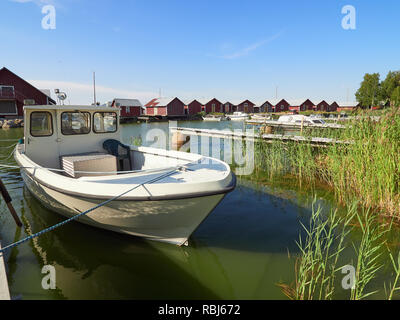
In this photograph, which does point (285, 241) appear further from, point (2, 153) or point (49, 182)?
point (2, 153)

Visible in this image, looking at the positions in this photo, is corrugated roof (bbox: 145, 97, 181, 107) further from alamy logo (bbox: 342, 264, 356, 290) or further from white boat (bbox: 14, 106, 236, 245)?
alamy logo (bbox: 342, 264, 356, 290)

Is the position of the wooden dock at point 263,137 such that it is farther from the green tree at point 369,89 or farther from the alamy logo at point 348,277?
the green tree at point 369,89

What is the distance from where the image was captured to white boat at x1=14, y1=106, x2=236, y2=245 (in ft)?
14.0

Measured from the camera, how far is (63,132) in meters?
6.89

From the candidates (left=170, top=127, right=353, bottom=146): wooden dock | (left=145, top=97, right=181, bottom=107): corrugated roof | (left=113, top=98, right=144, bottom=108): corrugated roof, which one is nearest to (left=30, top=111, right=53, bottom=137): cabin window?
(left=170, top=127, right=353, bottom=146): wooden dock

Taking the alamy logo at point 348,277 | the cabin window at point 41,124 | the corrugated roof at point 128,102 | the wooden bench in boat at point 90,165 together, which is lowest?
the alamy logo at point 348,277

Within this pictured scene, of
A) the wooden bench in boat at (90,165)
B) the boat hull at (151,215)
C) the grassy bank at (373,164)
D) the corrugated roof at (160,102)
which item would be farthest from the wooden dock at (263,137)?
the corrugated roof at (160,102)

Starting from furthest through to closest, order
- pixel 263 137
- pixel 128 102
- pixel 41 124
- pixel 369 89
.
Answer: pixel 369 89
pixel 128 102
pixel 263 137
pixel 41 124

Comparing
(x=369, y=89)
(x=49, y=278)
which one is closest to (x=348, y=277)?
(x=49, y=278)

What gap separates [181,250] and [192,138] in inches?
515

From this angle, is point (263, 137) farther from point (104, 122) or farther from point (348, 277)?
point (348, 277)

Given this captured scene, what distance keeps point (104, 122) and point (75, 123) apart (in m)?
0.81

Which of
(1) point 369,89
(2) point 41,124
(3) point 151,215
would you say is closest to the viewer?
(3) point 151,215

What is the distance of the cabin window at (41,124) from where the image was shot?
6.49 meters
